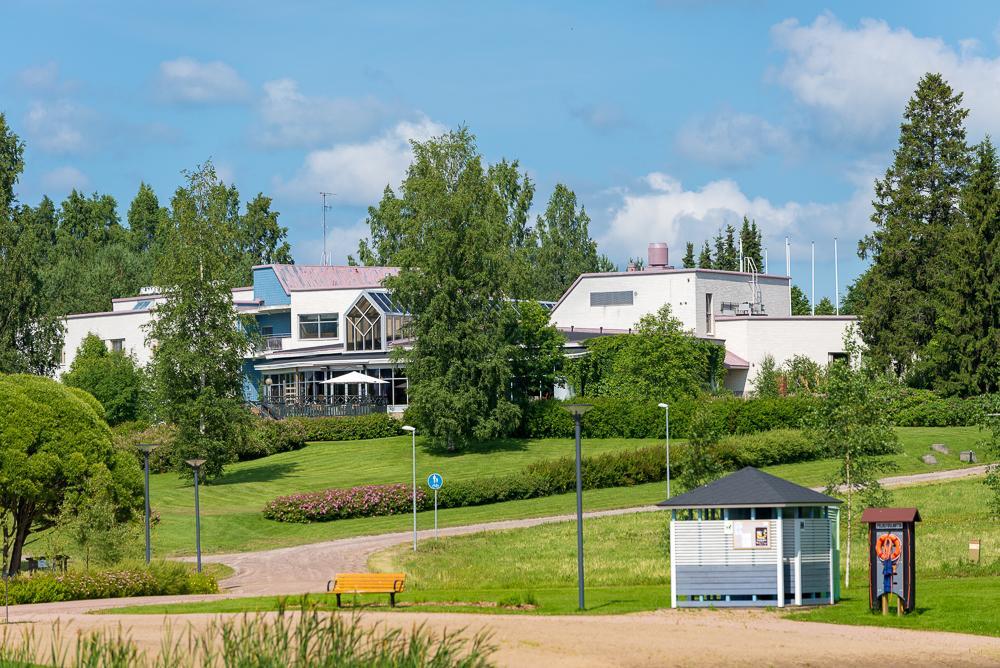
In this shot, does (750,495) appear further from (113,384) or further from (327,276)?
(327,276)

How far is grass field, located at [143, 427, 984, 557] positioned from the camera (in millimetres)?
51688

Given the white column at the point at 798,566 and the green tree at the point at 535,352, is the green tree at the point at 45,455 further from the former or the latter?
the green tree at the point at 535,352

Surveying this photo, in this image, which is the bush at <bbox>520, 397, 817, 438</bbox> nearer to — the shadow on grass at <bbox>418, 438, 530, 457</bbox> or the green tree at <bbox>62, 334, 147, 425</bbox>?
the shadow on grass at <bbox>418, 438, 530, 457</bbox>

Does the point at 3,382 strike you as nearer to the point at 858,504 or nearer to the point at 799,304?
the point at 858,504

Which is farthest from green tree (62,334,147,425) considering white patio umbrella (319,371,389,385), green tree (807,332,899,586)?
green tree (807,332,899,586)

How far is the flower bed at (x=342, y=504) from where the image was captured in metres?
54.7

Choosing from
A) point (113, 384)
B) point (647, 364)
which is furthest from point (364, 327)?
point (647, 364)

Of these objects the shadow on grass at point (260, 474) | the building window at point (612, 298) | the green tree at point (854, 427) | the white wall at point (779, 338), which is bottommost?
the shadow on grass at point (260, 474)

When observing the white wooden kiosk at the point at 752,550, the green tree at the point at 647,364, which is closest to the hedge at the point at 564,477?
the green tree at the point at 647,364

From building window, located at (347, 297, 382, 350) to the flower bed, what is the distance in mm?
25770

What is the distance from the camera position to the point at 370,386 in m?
81.6

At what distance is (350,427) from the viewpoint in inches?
2904

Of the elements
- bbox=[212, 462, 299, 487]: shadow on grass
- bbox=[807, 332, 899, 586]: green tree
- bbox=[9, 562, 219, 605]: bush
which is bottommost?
bbox=[9, 562, 219, 605]: bush

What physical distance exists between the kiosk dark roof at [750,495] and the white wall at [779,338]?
51.3 meters
